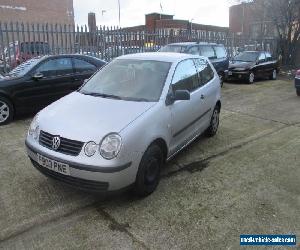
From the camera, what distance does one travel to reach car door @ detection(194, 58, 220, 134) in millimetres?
5531

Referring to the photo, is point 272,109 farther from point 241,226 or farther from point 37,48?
point 37,48

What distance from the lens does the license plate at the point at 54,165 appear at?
143 inches

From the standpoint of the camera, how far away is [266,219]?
378 cm

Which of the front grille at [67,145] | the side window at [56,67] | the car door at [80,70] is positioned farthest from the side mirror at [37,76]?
the front grille at [67,145]

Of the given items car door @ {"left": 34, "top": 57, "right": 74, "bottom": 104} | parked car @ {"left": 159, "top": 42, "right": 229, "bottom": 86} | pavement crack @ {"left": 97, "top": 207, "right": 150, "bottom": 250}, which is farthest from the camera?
parked car @ {"left": 159, "top": 42, "right": 229, "bottom": 86}

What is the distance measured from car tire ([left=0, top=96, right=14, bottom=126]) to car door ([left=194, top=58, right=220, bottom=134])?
415 cm

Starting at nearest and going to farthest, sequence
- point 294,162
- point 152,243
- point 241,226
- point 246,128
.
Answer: point 152,243, point 241,226, point 294,162, point 246,128

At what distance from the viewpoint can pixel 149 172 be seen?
408cm

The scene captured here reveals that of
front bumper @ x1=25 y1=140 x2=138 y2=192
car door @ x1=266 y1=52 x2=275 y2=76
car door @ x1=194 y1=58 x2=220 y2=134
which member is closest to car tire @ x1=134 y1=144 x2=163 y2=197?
front bumper @ x1=25 y1=140 x2=138 y2=192

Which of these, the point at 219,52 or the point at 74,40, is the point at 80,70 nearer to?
the point at 74,40

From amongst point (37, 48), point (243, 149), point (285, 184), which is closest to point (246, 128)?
point (243, 149)

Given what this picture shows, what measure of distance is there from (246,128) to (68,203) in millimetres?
4654

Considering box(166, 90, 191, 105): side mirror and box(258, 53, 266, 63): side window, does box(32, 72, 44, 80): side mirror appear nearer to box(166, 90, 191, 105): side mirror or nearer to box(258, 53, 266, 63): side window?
box(166, 90, 191, 105): side mirror

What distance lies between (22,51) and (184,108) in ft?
27.9
